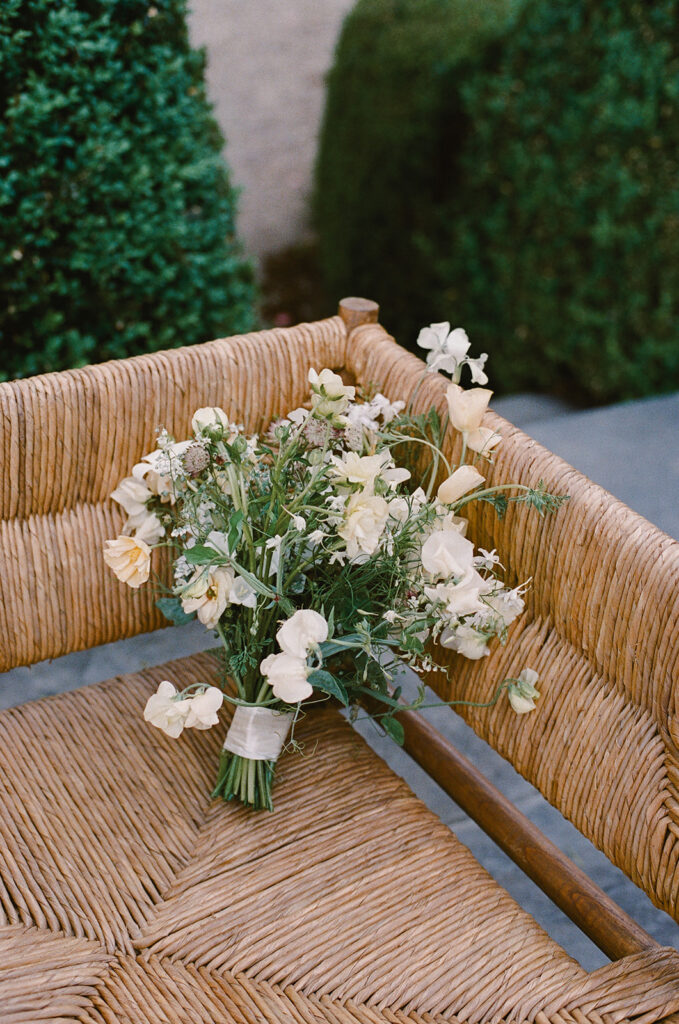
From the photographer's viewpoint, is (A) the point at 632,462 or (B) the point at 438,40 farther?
(B) the point at 438,40

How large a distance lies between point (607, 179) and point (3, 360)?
1632 mm

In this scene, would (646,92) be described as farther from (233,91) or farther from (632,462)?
(233,91)

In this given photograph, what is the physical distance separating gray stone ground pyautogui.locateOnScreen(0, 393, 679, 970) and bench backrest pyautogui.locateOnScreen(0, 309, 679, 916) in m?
0.39

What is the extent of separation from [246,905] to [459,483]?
51cm

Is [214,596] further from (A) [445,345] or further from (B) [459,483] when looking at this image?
(A) [445,345]

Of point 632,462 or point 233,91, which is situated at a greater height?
point 233,91

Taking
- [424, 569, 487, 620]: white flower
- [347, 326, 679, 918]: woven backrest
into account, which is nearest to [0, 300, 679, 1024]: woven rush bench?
[347, 326, 679, 918]: woven backrest

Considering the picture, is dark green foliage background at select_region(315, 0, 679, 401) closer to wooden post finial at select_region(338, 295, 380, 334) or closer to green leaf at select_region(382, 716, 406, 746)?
wooden post finial at select_region(338, 295, 380, 334)

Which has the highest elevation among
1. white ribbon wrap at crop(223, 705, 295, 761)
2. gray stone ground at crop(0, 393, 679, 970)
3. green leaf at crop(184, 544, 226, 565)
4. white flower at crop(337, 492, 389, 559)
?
white flower at crop(337, 492, 389, 559)

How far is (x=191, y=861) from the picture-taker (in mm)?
1016

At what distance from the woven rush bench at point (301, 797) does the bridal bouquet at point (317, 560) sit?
0.19ft

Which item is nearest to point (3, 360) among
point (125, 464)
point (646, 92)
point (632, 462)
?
point (125, 464)

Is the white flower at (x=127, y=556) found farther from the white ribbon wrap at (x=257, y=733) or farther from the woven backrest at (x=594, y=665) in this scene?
the woven backrest at (x=594, y=665)

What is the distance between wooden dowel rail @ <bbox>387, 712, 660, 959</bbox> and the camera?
1.01 metres
